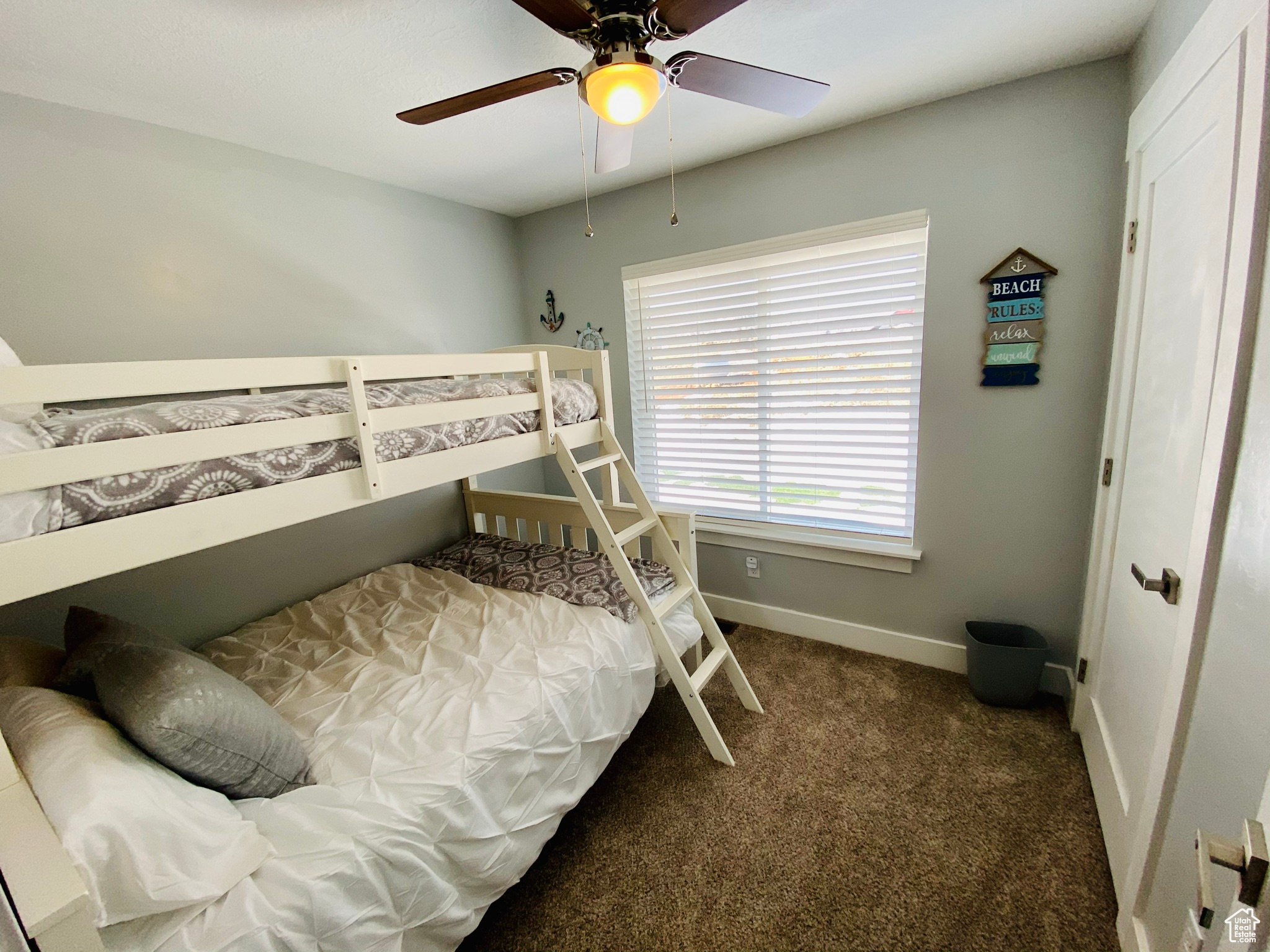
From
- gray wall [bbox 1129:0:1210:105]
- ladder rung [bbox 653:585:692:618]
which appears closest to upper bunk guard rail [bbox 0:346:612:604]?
ladder rung [bbox 653:585:692:618]

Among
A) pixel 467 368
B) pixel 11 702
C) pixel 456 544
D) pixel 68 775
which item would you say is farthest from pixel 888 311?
pixel 11 702

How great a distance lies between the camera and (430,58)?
1447mm

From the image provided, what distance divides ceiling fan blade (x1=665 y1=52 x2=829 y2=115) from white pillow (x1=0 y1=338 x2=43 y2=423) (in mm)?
1488

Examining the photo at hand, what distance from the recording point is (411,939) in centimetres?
106

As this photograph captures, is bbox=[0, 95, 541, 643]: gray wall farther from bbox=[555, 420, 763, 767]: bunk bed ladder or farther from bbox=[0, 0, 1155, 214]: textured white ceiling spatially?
bbox=[555, 420, 763, 767]: bunk bed ladder

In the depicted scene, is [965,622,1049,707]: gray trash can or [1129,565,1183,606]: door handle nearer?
[1129,565,1183,606]: door handle

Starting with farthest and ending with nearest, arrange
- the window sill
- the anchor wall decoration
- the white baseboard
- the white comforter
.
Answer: the anchor wall decoration, the window sill, the white baseboard, the white comforter

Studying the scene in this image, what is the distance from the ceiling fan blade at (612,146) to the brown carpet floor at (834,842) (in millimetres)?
2149

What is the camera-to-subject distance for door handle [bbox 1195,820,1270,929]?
1.63 feet

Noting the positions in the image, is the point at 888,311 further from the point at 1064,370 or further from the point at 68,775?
the point at 68,775

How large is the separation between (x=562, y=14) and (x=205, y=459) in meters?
1.18

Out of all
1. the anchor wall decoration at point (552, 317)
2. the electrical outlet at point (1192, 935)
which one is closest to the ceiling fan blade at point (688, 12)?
the electrical outlet at point (1192, 935)

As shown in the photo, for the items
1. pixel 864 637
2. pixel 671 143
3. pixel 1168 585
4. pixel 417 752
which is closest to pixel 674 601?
pixel 417 752

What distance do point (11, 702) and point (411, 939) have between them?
3.08ft
